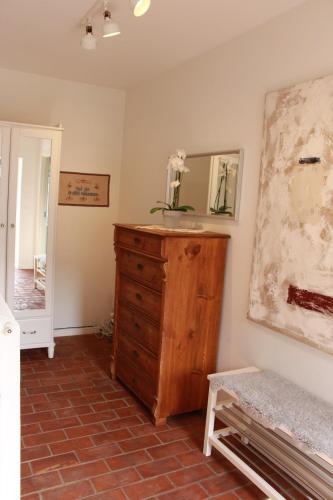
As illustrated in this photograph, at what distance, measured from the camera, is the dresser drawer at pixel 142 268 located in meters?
2.55

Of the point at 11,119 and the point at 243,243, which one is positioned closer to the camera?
the point at 243,243

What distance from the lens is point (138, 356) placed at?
111 inches

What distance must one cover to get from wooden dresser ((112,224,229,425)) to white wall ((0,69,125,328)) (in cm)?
140

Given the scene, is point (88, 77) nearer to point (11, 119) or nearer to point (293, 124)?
point (11, 119)

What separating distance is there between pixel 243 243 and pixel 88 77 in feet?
7.19

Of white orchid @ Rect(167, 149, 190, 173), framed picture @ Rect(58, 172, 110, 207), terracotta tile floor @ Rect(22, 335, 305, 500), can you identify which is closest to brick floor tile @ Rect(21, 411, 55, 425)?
terracotta tile floor @ Rect(22, 335, 305, 500)

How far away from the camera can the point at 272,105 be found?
7.49ft

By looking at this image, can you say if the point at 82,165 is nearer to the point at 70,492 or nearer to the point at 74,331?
the point at 74,331

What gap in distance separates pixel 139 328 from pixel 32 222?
133cm

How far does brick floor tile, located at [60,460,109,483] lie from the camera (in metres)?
2.09

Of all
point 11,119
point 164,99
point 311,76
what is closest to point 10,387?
point 311,76

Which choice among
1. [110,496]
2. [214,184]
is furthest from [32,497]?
[214,184]

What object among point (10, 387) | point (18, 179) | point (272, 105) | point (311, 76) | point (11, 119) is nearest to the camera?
point (10, 387)

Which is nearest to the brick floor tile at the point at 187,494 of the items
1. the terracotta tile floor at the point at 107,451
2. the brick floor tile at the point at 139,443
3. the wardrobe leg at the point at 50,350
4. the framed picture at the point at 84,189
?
the terracotta tile floor at the point at 107,451
